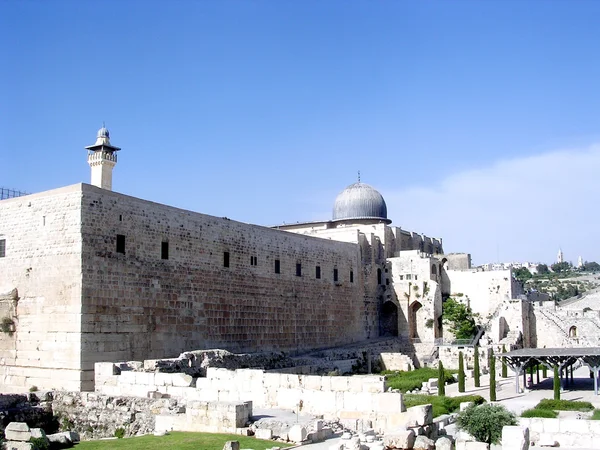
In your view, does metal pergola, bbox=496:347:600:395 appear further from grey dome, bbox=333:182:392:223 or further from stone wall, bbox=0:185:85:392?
grey dome, bbox=333:182:392:223

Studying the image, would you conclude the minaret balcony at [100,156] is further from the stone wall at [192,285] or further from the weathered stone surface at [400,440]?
the weathered stone surface at [400,440]

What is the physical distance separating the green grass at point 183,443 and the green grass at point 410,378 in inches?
512

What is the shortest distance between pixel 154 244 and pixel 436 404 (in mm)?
9302

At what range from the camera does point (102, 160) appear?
3102 centimetres

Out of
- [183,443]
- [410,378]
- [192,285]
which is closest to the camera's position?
[183,443]

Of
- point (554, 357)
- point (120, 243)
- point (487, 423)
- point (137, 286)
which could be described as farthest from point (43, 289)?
point (554, 357)

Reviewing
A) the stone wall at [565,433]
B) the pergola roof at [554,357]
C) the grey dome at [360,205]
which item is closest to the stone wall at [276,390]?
the stone wall at [565,433]

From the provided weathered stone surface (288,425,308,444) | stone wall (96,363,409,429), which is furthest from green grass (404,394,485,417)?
weathered stone surface (288,425,308,444)

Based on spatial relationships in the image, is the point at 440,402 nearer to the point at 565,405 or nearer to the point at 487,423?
the point at 565,405

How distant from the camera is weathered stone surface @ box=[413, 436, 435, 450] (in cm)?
1078

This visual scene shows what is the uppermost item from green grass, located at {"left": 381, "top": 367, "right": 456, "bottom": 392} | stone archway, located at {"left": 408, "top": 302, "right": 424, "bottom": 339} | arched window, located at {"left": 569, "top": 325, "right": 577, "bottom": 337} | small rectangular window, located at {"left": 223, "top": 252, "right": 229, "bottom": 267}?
small rectangular window, located at {"left": 223, "top": 252, "right": 229, "bottom": 267}

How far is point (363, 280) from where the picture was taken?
112ft

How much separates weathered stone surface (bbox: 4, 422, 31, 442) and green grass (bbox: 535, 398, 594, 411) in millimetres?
13302

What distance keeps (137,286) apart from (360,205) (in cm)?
2237
